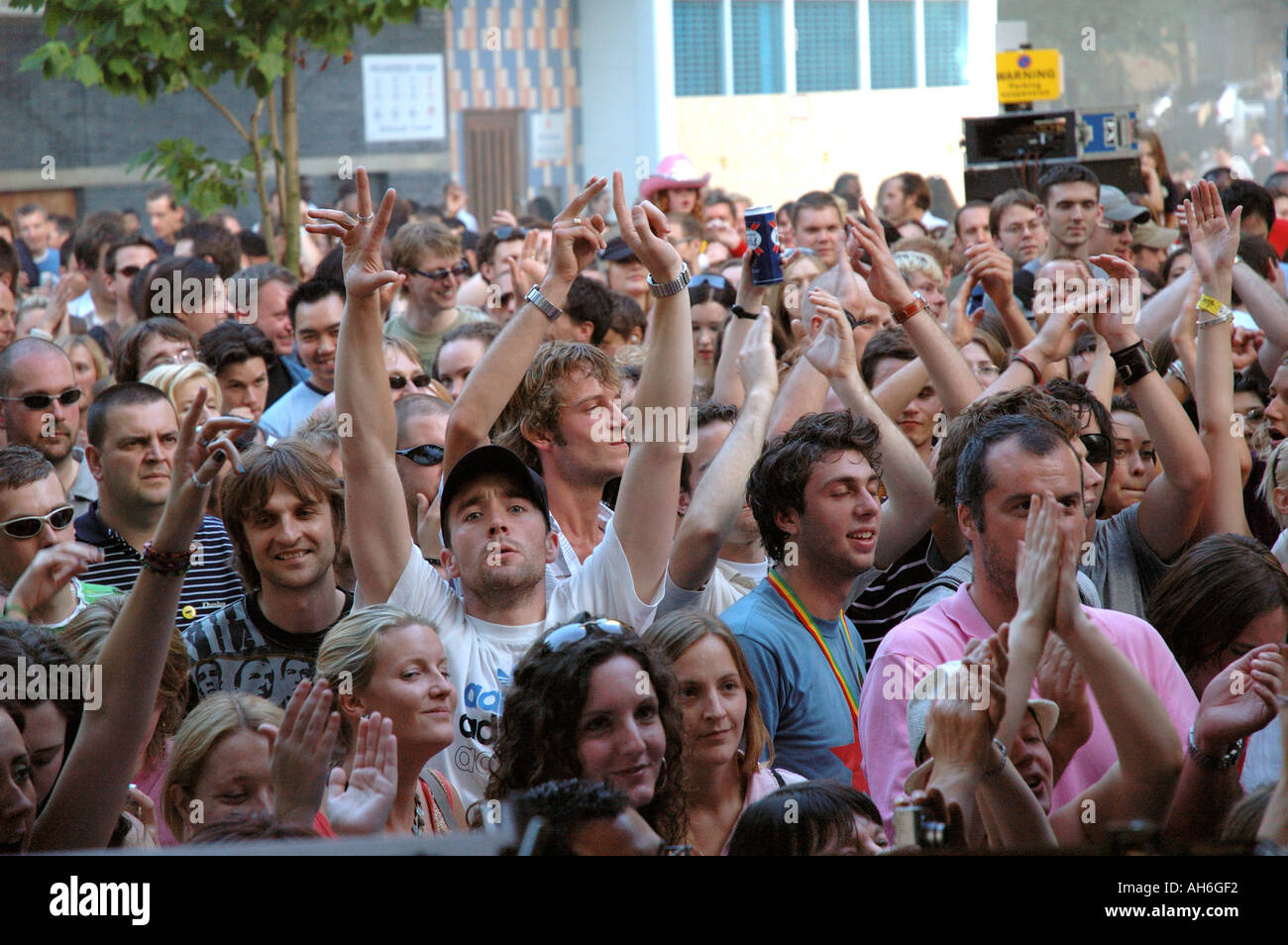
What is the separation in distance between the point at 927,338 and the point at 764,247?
0.71m

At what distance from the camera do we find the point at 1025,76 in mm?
8852

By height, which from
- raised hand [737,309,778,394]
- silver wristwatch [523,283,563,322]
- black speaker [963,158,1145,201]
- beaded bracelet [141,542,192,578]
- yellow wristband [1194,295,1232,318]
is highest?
black speaker [963,158,1145,201]

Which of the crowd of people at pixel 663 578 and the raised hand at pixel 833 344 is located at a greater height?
the raised hand at pixel 833 344

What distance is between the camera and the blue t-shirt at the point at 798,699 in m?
3.09

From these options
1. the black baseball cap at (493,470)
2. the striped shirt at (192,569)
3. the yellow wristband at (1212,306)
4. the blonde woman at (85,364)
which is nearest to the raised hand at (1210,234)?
the yellow wristband at (1212,306)

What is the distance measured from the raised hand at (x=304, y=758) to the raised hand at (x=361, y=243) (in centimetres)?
106

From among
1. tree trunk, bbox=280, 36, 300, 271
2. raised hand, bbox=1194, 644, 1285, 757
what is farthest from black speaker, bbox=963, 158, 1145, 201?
raised hand, bbox=1194, 644, 1285, 757

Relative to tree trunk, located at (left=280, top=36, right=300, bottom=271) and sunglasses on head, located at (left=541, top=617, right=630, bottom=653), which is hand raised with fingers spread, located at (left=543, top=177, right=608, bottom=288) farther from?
tree trunk, located at (left=280, top=36, right=300, bottom=271)

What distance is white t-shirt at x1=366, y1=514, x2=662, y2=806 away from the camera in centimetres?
299

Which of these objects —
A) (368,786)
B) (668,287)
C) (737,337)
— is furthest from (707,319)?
(368,786)

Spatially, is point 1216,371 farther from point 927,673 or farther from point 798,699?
point 927,673

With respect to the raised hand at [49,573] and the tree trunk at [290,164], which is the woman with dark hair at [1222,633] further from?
the tree trunk at [290,164]

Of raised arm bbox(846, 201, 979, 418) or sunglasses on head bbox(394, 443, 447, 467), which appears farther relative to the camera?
sunglasses on head bbox(394, 443, 447, 467)

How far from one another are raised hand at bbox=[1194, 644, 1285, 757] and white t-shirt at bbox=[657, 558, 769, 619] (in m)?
1.08
